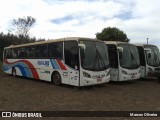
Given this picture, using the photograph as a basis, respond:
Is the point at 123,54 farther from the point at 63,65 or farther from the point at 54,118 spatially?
the point at 54,118

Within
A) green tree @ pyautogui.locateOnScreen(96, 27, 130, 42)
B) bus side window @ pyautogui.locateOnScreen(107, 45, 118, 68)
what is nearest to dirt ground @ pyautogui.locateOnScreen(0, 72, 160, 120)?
bus side window @ pyautogui.locateOnScreen(107, 45, 118, 68)

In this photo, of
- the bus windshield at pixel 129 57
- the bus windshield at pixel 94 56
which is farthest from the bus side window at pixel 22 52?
the bus windshield at pixel 129 57

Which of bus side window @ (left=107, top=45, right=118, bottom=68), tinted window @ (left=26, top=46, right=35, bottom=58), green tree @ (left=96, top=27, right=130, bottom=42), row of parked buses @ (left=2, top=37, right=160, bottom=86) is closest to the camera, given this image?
row of parked buses @ (left=2, top=37, right=160, bottom=86)

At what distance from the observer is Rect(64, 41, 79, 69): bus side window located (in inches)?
545

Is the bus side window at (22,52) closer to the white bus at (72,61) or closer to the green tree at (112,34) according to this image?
the white bus at (72,61)

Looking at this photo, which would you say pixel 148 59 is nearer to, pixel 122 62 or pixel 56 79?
pixel 122 62

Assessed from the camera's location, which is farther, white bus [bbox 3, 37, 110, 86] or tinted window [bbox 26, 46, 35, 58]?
tinted window [bbox 26, 46, 35, 58]

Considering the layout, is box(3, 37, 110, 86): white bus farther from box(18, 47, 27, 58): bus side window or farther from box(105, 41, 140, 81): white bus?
box(18, 47, 27, 58): bus side window

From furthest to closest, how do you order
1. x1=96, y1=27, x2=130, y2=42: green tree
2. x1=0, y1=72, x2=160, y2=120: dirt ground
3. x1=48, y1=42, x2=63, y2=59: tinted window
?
x1=96, y1=27, x2=130, y2=42: green tree < x1=48, y1=42, x2=63, y2=59: tinted window < x1=0, y1=72, x2=160, y2=120: dirt ground

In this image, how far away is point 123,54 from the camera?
16656 mm

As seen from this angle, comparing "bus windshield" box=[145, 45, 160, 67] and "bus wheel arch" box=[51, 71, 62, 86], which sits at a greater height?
"bus windshield" box=[145, 45, 160, 67]

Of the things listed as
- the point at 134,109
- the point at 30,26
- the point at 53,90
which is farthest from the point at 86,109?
the point at 30,26

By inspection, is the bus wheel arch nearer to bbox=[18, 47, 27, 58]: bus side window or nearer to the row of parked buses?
the row of parked buses

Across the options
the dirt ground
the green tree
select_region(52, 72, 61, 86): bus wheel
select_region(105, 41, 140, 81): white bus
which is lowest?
the dirt ground
